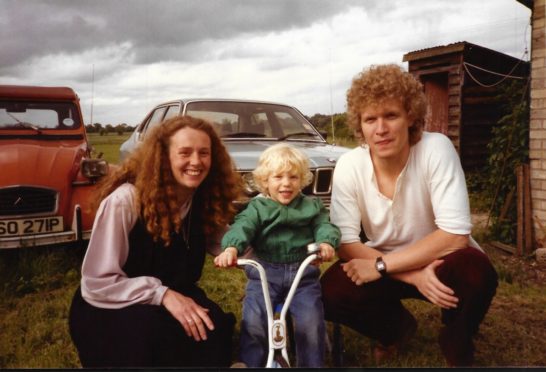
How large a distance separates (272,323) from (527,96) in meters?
1.92

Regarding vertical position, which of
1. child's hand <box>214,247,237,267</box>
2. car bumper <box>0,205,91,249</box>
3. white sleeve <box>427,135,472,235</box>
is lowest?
car bumper <box>0,205,91,249</box>

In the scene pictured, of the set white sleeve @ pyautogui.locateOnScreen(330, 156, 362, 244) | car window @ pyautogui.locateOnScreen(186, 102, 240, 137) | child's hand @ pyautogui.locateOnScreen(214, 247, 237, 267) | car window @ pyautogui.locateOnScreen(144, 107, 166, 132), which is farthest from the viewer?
car window @ pyautogui.locateOnScreen(186, 102, 240, 137)

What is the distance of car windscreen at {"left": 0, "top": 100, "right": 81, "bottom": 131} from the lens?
2451 mm

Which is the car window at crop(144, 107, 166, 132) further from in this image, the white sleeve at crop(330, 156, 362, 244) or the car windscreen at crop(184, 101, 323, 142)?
the white sleeve at crop(330, 156, 362, 244)

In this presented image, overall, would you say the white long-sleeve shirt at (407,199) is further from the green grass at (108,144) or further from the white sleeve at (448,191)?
the green grass at (108,144)

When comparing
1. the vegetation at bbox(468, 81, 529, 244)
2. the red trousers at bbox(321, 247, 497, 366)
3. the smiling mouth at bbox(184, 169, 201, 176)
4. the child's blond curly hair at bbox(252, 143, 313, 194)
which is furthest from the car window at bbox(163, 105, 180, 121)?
the vegetation at bbox(468, 81, 529, 244)

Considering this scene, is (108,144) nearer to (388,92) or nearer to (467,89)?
(388,92)

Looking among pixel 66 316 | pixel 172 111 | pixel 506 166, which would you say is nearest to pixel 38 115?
pixel 66 316

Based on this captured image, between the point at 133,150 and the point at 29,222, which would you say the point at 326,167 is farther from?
the point at 29,222

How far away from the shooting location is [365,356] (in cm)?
220

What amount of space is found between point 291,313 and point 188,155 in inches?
28.8

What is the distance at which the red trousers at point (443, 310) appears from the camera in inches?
72.4

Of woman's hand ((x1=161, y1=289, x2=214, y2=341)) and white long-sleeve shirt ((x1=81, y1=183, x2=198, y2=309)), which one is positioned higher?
white long-sleeve shirt ((x1=81, y1=183, x2=198, y2=309))

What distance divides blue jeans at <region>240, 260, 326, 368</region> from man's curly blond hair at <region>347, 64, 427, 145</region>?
0.66m
